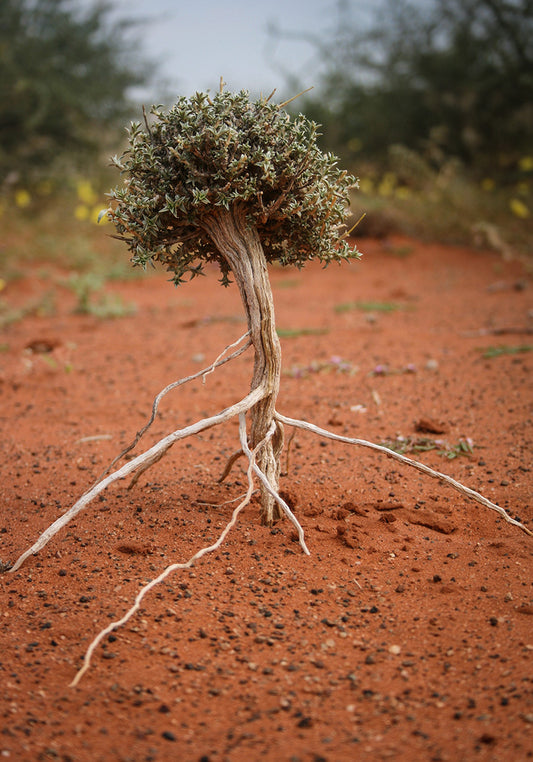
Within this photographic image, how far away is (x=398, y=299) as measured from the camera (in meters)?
7.79

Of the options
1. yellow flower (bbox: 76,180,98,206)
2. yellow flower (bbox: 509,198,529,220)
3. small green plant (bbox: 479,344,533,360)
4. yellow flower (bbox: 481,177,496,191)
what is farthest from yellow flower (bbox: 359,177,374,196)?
small green plant (bbox: 479,344,533,360)

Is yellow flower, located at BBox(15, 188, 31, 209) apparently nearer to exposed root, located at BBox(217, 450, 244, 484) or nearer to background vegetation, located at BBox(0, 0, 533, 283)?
background vegetation, located at BBox(0, 0, 533, 283)

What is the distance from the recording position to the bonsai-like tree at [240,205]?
2.49 meters

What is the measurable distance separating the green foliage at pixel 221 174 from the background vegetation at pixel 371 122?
7.22m

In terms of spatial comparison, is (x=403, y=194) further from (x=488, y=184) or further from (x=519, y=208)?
(x=519, y=208)

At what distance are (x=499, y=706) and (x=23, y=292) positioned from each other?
852cm

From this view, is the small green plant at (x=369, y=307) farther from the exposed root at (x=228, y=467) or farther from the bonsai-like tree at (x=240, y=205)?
the bonsai-like tree at (x=240, y=205)

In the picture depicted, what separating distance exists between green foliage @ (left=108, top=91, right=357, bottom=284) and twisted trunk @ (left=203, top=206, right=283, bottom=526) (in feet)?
0.18

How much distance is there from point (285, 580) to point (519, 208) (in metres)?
8.39

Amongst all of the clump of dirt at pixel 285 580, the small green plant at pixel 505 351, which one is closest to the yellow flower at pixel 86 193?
the clump of dirt at pixel 285 580

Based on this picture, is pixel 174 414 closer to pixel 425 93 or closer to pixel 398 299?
pixel 398 299

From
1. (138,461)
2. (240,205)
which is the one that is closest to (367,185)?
(240,205)

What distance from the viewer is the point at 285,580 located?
98.4 inches

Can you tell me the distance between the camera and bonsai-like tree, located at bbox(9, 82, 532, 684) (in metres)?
2.49
